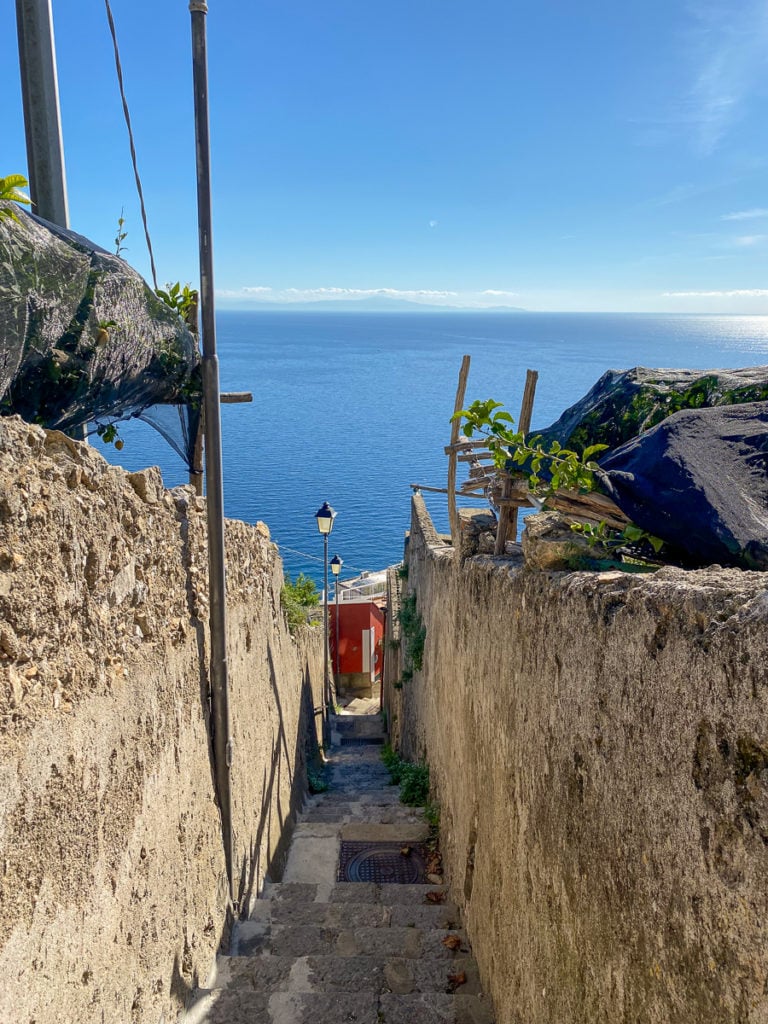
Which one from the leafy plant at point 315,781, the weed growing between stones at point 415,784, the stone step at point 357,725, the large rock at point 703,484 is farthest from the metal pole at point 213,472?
the stone step at point 357,725

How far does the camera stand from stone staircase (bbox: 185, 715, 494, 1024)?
4.78m

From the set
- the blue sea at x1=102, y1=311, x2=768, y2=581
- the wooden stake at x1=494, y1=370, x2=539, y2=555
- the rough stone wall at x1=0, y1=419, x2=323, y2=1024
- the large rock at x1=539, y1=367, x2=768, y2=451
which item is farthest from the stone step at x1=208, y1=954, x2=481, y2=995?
the blue sea at x1=102, y1=311, x2=768, y2=581

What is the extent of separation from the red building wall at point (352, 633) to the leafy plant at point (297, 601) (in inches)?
347

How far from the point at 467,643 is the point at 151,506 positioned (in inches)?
135

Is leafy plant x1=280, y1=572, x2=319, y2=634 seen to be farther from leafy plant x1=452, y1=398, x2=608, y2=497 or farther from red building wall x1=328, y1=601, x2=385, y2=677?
red building wall x1=328, y1=601, x2=385, y2=677

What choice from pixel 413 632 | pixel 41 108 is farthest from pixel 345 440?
pixel 41 108

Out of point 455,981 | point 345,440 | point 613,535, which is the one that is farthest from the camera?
point 345,440

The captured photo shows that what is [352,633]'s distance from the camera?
2597 cm

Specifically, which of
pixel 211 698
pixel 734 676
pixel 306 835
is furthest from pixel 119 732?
pixel 306 835

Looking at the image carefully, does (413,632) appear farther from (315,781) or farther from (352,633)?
(352,633)

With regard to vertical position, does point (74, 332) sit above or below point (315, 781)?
above

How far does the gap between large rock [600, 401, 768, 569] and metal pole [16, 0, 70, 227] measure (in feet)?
15.1

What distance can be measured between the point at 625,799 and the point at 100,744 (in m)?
2.38

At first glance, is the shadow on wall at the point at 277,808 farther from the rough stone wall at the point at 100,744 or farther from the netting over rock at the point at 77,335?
the netting over rock at the point at 77,335
